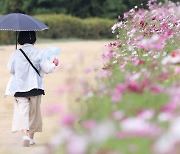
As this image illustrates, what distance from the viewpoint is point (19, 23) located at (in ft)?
25.6

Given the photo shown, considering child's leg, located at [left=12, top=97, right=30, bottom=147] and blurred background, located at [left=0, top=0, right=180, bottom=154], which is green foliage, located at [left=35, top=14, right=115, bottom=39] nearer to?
blurred background, located at [left=0, top=0, right=180, bottom=154]

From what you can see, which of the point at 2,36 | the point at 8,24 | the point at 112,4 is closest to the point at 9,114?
the point at 8,24

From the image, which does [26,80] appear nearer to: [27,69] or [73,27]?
[27,69]

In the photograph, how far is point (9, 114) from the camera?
31.8ft

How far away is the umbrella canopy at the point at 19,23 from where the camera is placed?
7.66 metres

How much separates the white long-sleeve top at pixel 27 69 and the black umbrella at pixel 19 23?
34cm

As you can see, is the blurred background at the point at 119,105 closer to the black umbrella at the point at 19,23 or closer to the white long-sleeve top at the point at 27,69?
the white long-sleeve top at the point at 27,69

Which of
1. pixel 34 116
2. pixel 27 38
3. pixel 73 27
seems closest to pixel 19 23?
pixel 27 38

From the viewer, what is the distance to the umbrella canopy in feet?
25.1

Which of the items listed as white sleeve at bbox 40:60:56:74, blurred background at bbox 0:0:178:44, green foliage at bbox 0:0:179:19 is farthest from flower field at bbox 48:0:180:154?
green foliage at bbox 0:0:179:19

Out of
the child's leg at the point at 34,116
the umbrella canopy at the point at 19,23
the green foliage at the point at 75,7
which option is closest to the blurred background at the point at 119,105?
the child's leg at the point at 34,116

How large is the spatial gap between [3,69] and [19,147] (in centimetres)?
1025

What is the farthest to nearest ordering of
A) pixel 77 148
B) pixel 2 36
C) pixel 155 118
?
pixel 2 36
pixel 155 118
pixel 77 148

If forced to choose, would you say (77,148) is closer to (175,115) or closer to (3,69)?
(175,115)
